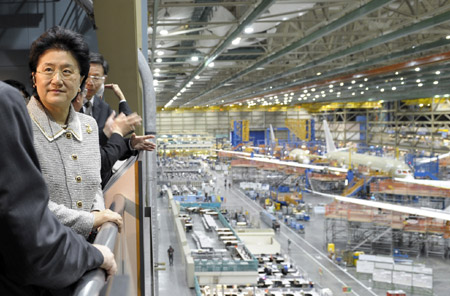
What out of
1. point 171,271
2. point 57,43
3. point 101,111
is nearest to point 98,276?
point 57,43

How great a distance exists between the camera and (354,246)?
22.8 metres

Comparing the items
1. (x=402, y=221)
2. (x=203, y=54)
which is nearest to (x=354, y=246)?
(x=402, y=221)

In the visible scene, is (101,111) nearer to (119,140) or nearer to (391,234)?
(119,140)

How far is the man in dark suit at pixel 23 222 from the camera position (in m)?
0.97

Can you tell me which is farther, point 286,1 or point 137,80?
point 286,1

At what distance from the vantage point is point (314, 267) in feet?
66.2

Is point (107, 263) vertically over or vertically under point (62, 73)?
under

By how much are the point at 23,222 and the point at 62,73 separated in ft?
3.10

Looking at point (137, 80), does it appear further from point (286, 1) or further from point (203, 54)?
point (203, 54)

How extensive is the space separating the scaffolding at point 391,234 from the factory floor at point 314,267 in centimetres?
103

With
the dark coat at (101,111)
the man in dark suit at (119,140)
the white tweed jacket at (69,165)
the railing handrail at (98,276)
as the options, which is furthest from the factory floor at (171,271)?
the railing handrail at (98,276)

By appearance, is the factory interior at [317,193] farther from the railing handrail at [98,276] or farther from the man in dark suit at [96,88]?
the railing handrail at [98,276]

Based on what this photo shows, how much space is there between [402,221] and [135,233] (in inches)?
868

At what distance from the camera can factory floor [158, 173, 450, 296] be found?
17250mm
